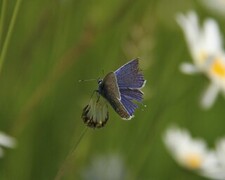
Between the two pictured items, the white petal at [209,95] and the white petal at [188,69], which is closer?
the white petal at [188,69]

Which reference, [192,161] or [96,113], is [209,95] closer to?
[192,161]

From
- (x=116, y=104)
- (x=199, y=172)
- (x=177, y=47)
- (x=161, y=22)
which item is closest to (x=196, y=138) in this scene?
(x=177, y=47)

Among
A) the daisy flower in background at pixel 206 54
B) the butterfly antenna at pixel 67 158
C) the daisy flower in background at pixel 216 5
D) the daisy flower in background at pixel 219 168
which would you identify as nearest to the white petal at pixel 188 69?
the daisy flower in background at pixel 206 54

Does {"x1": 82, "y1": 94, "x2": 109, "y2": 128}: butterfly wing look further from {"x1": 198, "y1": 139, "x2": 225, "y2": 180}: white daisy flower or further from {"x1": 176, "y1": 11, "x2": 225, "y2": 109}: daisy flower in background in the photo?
{"x1": 198, "y1": 139, "x2": 225, "y2": 180}: white daisy flower

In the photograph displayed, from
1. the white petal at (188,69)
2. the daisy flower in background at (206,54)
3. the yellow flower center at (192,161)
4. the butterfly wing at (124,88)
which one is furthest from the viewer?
the yellow flower center at (192,161)

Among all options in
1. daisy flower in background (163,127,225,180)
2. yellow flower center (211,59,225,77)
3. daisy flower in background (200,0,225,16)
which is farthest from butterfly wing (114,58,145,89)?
daisy flower in background (200,0,225,16)

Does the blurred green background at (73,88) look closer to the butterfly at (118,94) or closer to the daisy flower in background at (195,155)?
the daisy flower in background at (195,155)

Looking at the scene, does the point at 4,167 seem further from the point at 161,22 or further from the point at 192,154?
the point at 161,22
